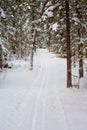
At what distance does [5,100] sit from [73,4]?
8.71 m

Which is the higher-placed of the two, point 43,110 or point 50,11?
point 50,11

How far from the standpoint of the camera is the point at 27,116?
10438mm

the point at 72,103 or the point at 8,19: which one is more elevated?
the point at 8,19

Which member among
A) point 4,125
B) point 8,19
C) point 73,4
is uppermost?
point 73,4

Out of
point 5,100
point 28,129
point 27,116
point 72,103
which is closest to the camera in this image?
point 28,129

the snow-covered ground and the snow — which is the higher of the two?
the snow

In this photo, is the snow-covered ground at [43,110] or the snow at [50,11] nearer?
the snow-covered ground at [43,110]

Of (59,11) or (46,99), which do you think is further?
(59,11)

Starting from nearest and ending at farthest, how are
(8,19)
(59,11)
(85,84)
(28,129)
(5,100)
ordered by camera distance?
(28,129), (5,100), (8,19), (59,11), (85,84)

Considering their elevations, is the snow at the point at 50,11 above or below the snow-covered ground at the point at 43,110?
above

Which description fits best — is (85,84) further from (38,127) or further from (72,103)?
(38,127)

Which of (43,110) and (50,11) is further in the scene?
(50,11)

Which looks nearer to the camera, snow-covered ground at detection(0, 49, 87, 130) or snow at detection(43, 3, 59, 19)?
snow-covered ground at detection(0, 49, 87, 130)

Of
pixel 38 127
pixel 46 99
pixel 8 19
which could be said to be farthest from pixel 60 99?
pixel 8 19
